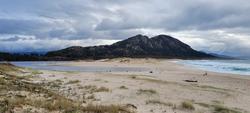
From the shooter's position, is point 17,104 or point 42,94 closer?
point 17,104

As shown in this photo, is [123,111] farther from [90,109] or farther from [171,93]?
[171,93]

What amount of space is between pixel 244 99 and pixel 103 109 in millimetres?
12722

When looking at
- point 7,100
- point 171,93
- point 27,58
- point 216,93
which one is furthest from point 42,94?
point 27,58

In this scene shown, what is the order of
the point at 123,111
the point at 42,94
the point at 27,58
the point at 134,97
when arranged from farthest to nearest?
the point at 27,58
the point at 134,97
the point at 42,94
the point at 123,111

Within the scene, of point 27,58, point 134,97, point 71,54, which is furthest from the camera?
point 71,54

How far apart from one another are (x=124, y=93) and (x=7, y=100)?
10087 millimetres

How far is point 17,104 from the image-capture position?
15.0 m

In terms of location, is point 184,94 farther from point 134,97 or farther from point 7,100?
point 7,100

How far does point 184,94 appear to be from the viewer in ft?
83.2

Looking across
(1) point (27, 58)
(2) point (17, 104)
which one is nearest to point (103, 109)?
(2) point (17, 104)

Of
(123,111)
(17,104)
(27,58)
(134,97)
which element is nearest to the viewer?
(17,104)

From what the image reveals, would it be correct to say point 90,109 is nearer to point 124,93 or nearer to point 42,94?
point 42,94

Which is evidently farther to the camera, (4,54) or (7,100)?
(4,54)

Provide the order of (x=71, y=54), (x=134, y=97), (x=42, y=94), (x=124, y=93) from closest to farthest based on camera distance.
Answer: (x=42, y=94), (x=134, y=97), (x=124, y=93), (x=71, y=54)
